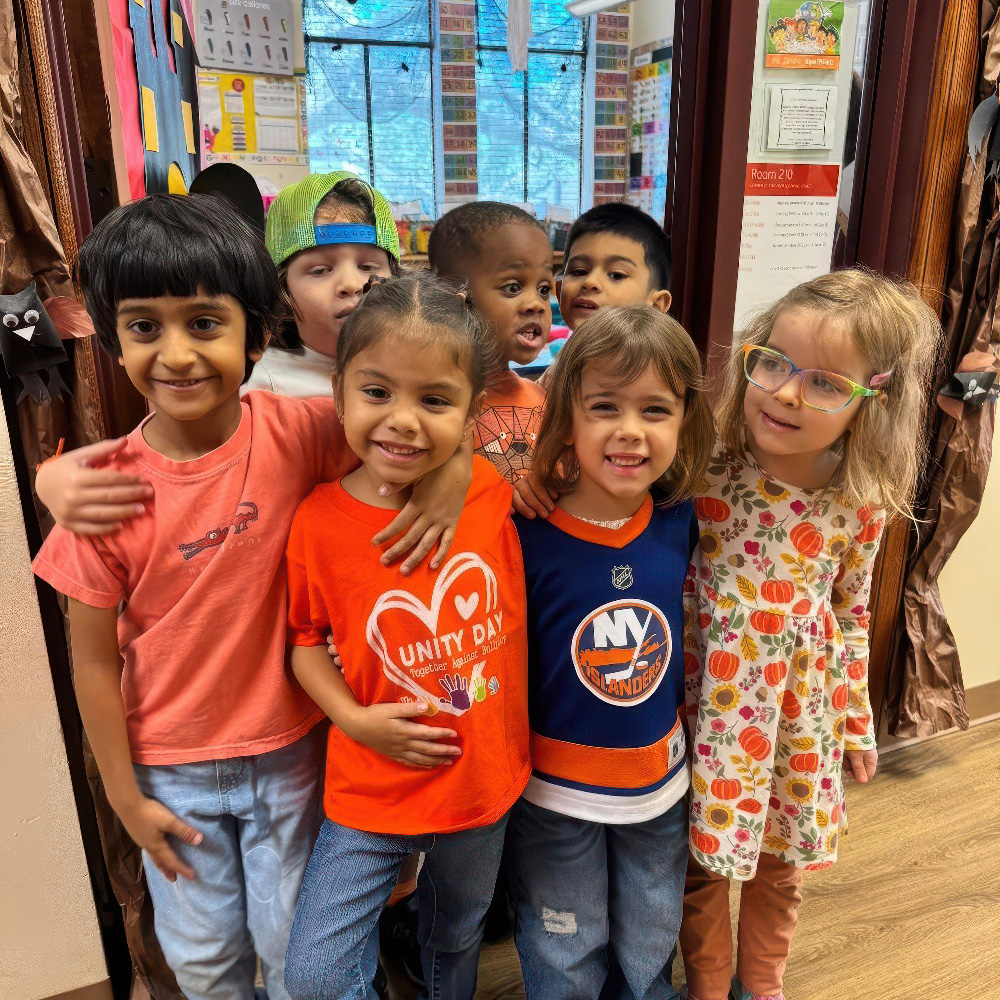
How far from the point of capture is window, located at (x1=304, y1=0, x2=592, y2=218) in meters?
2.39

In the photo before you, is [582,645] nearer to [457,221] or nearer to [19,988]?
[457,221]

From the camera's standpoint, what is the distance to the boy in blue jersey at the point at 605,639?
1.12 meters

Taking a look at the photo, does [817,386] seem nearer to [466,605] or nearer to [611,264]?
[611,264]

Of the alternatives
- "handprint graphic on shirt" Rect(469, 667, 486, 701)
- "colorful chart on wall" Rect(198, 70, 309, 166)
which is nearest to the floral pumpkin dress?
"handprint graphic on shirt" Rect(469, 667, 486, 701)

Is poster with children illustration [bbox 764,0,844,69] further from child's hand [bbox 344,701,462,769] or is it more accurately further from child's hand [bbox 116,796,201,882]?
child's hand [bbox 116,796,201,882]

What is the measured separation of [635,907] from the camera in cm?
128

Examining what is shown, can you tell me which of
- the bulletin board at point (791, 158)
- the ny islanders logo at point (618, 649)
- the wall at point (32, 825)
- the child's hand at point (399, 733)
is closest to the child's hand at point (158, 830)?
the child's hand at point (399, 733)

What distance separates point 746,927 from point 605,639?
0.79 m

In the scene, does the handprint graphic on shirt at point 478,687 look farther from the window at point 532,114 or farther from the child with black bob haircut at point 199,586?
the window at point 532,114

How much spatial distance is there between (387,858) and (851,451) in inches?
36.6

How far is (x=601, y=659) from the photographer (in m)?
1.17

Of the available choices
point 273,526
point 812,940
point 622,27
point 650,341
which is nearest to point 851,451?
point 650,341

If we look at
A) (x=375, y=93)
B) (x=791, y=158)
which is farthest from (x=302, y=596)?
(x=375, y=93)

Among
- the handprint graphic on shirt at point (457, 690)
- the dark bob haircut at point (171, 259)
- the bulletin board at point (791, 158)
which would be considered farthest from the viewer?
the bulletin board at point (791, 158)
